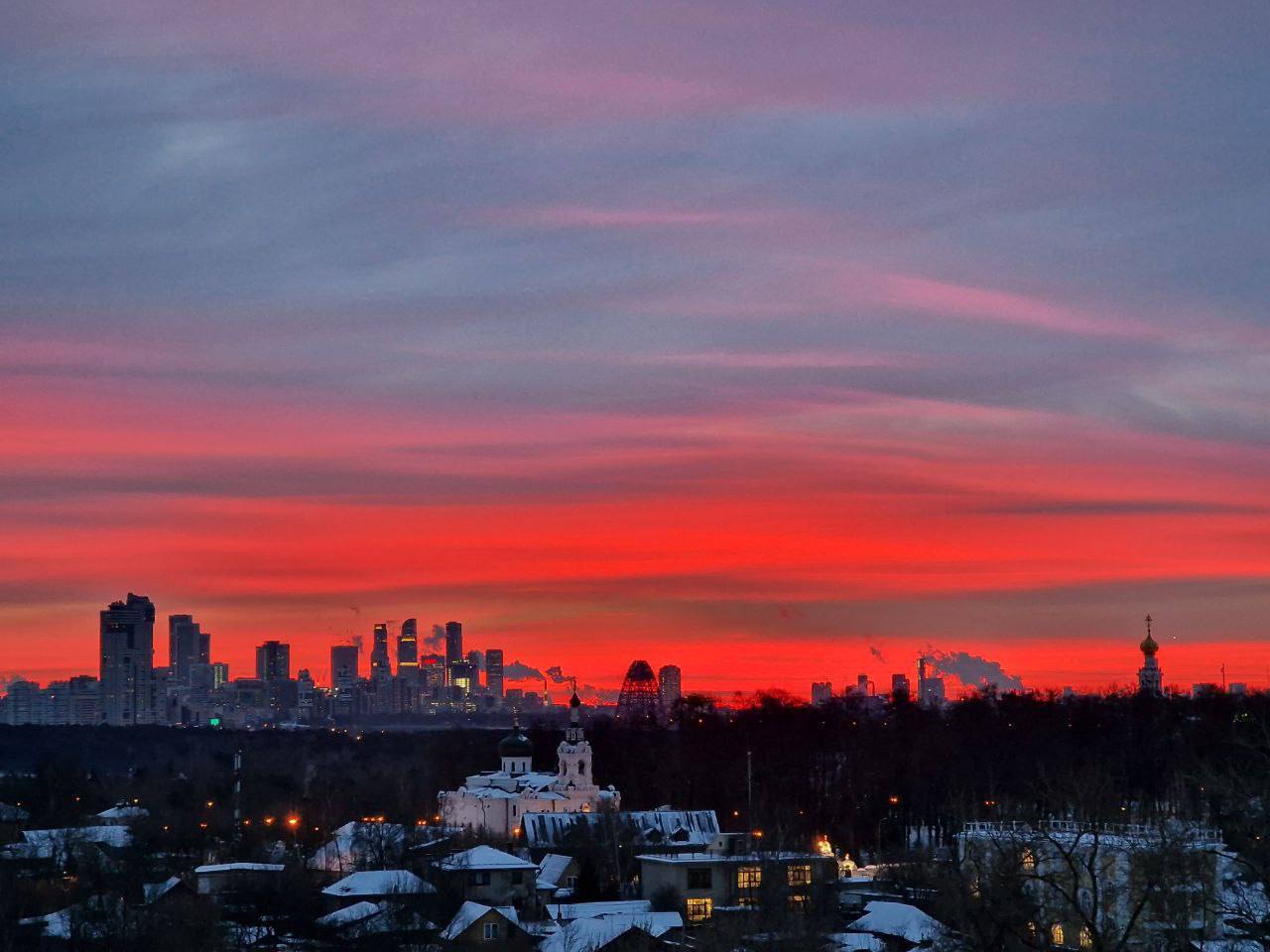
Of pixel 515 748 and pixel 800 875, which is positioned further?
pixel 515 748

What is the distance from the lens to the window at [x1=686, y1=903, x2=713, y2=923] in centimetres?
5290

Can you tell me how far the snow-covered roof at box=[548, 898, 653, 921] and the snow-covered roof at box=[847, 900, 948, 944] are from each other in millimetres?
6210

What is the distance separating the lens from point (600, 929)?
4606cm

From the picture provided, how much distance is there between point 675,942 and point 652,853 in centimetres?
1286

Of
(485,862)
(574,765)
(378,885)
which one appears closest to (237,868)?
(378,885)

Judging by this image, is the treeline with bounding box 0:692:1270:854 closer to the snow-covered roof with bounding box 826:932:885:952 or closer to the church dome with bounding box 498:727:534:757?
the church dome with bounding box 498:727:534:757

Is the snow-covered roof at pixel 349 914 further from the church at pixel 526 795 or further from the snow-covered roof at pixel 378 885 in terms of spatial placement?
the church at pixel 526 795

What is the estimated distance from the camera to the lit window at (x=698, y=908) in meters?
52.9

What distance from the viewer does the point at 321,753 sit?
15925cm

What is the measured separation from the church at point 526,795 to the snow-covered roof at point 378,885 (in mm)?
22149

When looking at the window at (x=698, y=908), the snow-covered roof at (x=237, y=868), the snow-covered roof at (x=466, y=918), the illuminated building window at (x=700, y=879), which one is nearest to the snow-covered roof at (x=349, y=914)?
the snow-covered roof at (x=466, y=918)

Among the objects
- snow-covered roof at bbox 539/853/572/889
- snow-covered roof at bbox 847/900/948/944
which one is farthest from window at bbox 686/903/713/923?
snow-covered roof at bbox 847/900/948/944

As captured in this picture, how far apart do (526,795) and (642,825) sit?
13.9m

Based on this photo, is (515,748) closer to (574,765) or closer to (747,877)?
(574,765)
